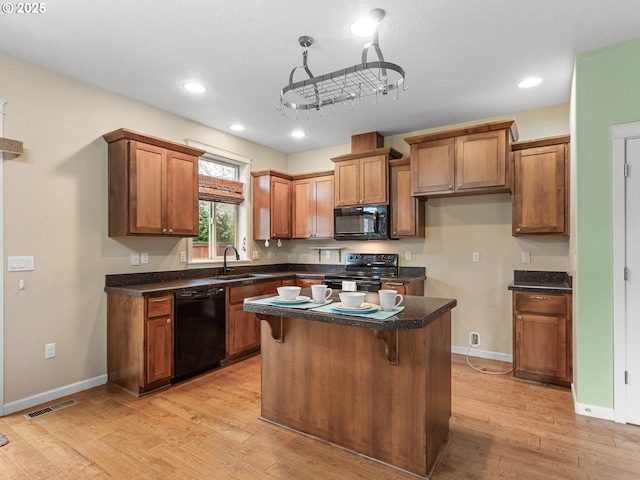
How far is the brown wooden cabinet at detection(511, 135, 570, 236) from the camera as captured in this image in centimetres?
352

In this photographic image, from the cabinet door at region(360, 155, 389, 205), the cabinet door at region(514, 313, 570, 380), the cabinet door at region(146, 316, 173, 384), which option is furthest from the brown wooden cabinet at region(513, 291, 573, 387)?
the cabinet door at region(146, 316, 173, 384)

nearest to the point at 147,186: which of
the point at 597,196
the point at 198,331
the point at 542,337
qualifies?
the point at 198,331

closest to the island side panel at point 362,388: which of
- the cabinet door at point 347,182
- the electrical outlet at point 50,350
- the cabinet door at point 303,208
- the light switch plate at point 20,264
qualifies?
the electrical outlet at point 50,350

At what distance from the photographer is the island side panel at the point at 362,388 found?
2.01m

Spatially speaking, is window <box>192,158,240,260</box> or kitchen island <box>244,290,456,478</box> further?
window <box>192,158,240,260</box>

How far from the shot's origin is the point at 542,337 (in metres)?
3.36

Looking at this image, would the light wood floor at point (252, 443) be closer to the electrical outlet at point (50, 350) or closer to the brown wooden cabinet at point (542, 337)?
the brown wooden cabinet at point (542, 337)

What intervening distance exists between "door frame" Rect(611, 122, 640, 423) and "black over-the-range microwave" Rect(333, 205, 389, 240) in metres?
2.28

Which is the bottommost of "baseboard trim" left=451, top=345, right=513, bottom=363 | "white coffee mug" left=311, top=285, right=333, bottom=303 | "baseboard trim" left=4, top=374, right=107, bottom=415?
"baseboard trim" left=451, top=345, right=513, bottom=363

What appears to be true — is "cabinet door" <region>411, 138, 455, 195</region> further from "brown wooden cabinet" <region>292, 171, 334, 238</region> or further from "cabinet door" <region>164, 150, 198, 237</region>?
"cabinet door" <region>164, 150, 198, 237</region>

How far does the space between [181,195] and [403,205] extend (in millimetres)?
2574

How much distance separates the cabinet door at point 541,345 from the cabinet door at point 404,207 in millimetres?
1513

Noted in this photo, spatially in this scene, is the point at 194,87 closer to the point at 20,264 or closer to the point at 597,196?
the point at 20,264

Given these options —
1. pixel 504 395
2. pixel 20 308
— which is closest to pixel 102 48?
pixel 20 308
